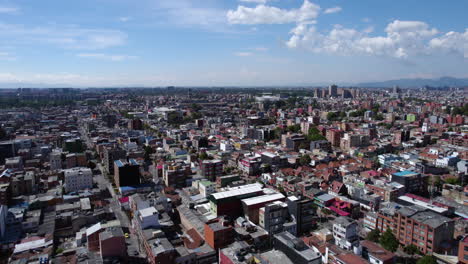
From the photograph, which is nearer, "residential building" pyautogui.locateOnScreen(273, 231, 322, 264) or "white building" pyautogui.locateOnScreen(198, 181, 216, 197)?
"residential building" pyautogui.locateOnScreen(273, 231, 322, 264)

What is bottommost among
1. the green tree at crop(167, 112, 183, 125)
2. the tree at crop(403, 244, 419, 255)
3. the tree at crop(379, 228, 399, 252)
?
the tree at crop(403, 244, 419, 255)

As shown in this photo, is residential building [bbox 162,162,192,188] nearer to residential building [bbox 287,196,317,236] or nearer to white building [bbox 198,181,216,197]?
white building [bbox 198,181,216,197]

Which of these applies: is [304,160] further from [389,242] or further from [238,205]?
[389,242]

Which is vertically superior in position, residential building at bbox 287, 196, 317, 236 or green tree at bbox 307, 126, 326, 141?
green tree at bbox 307, 126, 326, 141

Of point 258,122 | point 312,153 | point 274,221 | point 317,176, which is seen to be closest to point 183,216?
point 274,221

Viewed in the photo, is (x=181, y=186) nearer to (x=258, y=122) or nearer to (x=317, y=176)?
(x=317, y=176)

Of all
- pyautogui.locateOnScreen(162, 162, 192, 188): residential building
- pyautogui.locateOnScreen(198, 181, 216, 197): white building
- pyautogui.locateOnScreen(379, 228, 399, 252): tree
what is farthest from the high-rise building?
pyautogui.locateOnScreen(379, 228, 399, 252): tree
